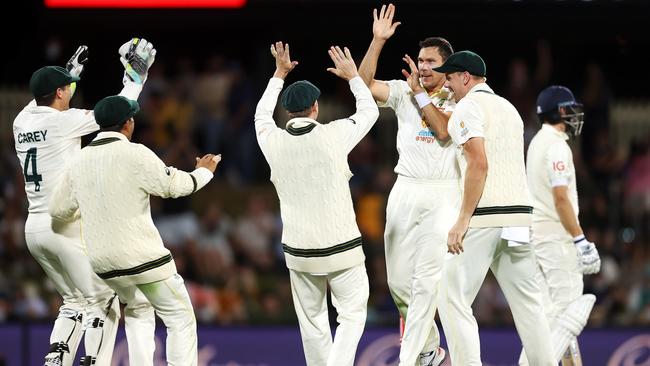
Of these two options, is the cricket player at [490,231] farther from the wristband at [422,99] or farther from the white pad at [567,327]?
the white pad at [567,327]

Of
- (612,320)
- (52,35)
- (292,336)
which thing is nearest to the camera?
(292,336)

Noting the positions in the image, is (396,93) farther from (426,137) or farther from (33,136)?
(33,136)

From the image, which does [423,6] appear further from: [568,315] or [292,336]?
[568,315]

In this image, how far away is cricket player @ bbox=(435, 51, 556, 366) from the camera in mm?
7070

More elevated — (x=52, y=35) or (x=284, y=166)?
(x=52, y=35)

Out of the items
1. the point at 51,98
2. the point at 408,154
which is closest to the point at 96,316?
the point at 51,98

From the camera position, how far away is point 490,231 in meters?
7.07

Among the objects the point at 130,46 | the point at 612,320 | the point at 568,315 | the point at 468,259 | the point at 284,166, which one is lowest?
the point at 612,320

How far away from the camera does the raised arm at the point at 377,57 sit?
776 cm

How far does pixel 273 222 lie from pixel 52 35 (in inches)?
130

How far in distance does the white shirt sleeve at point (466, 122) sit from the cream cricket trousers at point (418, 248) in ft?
2.08

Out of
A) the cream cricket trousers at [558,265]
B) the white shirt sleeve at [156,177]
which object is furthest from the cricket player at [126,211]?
the cream cricket trousers at [558,265]

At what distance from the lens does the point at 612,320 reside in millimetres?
12305

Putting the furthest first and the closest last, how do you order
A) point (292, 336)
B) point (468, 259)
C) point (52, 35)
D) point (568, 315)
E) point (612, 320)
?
point (52, 35), point (612, 320), point (292, 336), point (568, 315), point (468, 259)
